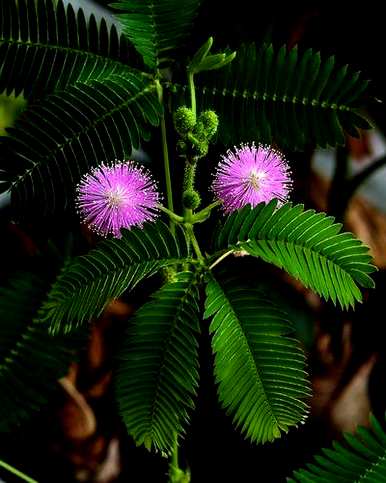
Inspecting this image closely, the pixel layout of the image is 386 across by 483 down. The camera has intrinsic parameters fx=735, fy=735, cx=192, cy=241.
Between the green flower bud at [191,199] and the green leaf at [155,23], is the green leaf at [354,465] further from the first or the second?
the green leaf at [155,23]

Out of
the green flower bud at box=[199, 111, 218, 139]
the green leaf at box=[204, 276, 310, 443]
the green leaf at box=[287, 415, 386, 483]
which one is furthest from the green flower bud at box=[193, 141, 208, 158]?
the green leaf at box=[287, 415, 386, 483]

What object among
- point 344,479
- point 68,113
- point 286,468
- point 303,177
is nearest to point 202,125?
point 68,113

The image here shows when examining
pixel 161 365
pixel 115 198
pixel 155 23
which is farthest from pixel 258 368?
pixel 155 23

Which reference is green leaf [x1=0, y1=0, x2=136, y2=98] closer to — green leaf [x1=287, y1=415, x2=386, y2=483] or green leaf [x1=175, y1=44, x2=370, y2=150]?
green leaf [x1=175, y1=44, x2=370, y2=150]

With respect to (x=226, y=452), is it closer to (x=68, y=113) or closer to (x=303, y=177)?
(x=303, y=177)

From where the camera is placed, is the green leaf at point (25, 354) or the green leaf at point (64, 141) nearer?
the green leaf at point (64, 141)

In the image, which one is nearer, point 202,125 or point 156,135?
point 202,125

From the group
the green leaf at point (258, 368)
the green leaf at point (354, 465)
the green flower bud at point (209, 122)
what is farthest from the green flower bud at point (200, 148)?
the green leaf at point (354, 465)

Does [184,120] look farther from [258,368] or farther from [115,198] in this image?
[258,368]
